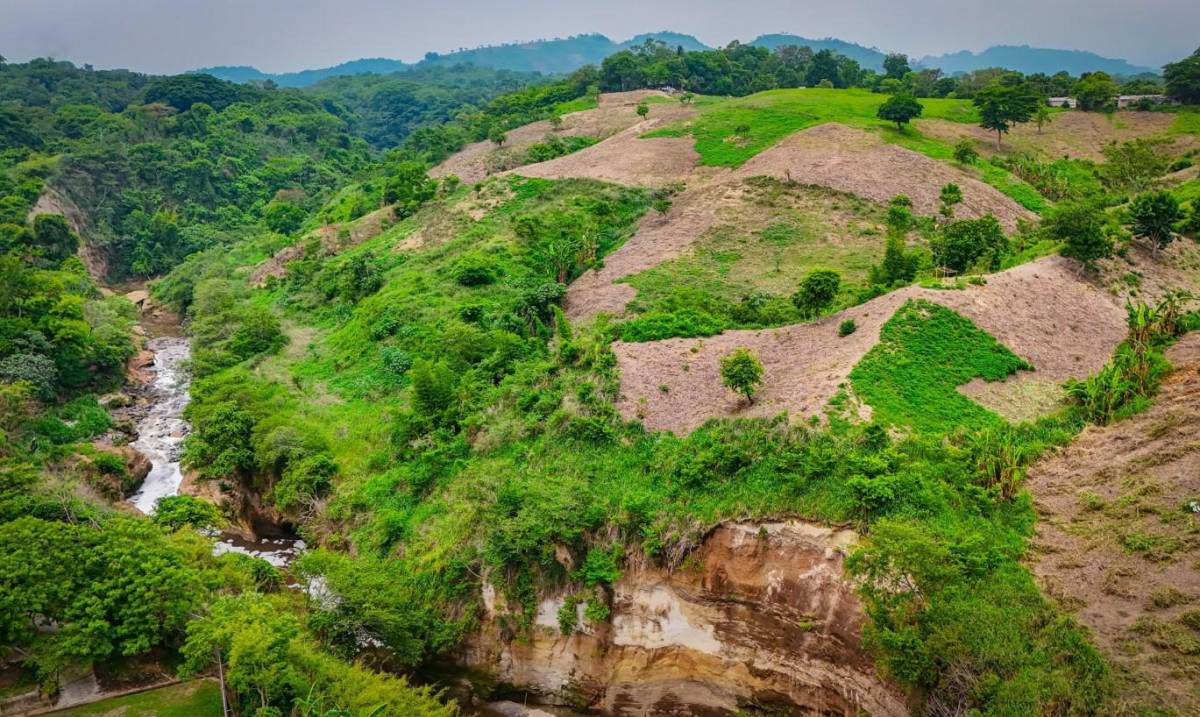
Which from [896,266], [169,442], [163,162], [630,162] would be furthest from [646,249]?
[163,162]

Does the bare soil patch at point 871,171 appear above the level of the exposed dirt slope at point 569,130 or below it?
below

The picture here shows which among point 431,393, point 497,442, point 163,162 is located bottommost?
point 497,442

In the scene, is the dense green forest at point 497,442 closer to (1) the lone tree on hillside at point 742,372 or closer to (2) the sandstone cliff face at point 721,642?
(1) the lone tree on hillside at point 742,372

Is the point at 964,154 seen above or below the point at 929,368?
above

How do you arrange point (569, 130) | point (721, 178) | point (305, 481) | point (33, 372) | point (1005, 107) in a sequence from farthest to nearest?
point (569, 130) < point (1005, 107) < point (721, 178) < point (33, 372) < point (305, 481)

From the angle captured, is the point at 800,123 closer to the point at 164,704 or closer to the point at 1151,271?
the point at 1151,271

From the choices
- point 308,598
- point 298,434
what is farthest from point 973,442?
point 298,434

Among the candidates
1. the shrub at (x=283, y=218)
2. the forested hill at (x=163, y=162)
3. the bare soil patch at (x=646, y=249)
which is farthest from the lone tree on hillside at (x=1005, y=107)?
the shrub at (x=283, y=218)

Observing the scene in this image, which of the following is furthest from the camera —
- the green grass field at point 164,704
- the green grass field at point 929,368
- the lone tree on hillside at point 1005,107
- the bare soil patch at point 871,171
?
the lone tree on hillside at point 1005,107
